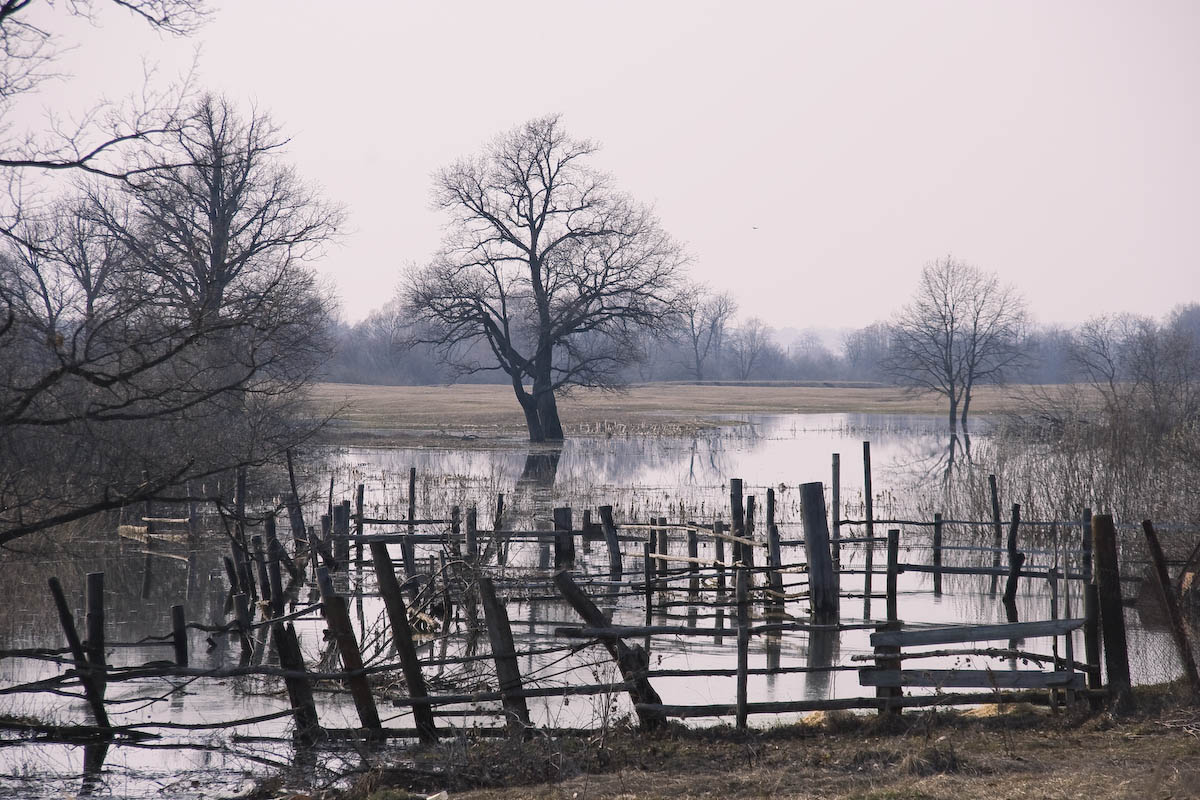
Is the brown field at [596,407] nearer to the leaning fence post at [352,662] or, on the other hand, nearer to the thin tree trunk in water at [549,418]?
the thin tree trunk in water at [549,418]

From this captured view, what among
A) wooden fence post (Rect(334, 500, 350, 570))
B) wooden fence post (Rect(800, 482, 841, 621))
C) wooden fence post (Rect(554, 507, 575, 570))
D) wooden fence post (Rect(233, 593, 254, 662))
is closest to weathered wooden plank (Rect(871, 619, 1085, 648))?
wooden fence post (Rect(800, 482, 841, 621))

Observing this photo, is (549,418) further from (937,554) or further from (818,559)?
(818,559)

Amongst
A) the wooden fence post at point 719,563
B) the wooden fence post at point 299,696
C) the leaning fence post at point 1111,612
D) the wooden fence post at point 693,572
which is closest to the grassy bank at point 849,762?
the leaning fence post at point 1111,612

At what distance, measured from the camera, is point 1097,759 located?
778 cm

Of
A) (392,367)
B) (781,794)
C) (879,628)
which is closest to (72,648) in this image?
(781,794)

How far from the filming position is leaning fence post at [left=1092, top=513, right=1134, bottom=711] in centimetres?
939

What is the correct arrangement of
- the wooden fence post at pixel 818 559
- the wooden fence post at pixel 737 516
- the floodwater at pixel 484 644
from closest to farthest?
the floodwater at pixel 484 644 < the wooden fence post at pixel 818 559 < the wooden fence post at pixel 737 516

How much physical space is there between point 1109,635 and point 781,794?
411cm

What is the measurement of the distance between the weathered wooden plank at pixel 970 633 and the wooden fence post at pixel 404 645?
4019 mm

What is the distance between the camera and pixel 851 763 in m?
8.03

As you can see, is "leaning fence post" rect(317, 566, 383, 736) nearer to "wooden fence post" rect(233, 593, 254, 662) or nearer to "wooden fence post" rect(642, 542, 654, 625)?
"wooden fence post" rect(233, 593, 254, 662)

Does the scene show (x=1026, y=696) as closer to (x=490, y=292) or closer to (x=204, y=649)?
(x=204, y=649)

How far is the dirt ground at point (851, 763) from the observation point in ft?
23.2

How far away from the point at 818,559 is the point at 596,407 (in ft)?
193
